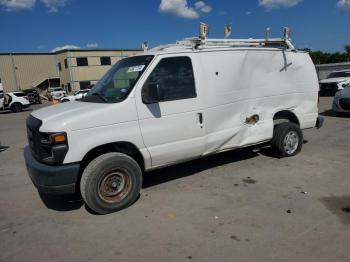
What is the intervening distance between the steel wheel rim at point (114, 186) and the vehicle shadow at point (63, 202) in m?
0.62

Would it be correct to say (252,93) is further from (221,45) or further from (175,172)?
(175,172)

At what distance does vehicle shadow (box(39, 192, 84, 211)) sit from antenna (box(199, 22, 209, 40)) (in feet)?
10.9

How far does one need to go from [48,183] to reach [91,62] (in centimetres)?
5116

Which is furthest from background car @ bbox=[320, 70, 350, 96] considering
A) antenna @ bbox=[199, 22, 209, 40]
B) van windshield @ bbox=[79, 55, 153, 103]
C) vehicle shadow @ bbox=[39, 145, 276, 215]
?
van windshield @ bbox=[79, 55, 153, 103]

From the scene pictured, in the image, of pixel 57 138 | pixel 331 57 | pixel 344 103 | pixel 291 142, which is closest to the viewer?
pixel 57 138

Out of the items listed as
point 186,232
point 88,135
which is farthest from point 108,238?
point 88,135

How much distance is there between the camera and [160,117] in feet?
16.1

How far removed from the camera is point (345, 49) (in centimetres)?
6719

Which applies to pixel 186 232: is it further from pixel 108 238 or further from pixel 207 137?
pixel 207 137

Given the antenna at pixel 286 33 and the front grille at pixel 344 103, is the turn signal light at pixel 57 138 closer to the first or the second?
the antenna at pixel 286 33

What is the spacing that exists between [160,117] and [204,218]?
5.10ft

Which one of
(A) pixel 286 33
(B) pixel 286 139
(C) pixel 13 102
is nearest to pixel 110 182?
(B) pixel 286 139

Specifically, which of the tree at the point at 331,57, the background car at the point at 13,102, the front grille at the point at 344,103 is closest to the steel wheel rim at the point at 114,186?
the front grille at the point at 344,103

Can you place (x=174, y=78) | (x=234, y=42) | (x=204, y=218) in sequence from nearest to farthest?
1. (x=204, y=218)
2. (x=174, y=78)
3. (x=234, y=42)
